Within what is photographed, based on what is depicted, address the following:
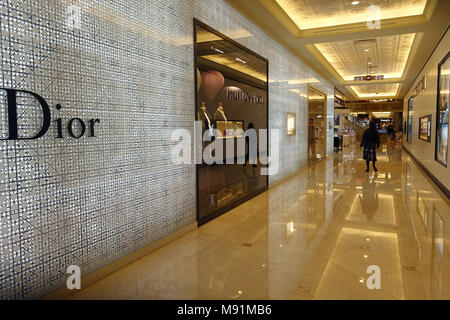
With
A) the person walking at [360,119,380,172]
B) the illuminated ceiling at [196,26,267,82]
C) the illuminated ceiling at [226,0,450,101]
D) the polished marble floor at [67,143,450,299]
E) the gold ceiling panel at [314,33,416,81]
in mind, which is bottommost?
the polished marble floor at [67,143,450,299]

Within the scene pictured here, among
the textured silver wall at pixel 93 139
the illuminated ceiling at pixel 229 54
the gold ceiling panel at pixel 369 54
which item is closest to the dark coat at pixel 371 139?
the gold ceiling panel at pixel 369 54

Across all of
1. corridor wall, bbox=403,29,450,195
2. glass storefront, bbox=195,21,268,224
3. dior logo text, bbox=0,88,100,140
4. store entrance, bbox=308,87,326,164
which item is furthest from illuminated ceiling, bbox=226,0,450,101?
dior logo text, bbox=0,88,100,140

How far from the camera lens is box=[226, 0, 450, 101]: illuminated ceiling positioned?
22.2 ft

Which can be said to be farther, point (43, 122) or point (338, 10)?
point (338, 10)

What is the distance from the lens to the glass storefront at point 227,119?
17.0 ft

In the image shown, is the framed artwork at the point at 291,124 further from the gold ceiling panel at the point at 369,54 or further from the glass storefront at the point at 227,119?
the gold ceiling panel at the point at 369,54

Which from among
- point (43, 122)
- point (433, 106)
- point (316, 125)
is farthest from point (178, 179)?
point (316, 125)

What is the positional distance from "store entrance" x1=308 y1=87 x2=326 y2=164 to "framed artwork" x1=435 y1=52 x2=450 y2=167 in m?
4.64

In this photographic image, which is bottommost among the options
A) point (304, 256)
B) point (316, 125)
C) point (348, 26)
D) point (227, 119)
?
point (304, 256)

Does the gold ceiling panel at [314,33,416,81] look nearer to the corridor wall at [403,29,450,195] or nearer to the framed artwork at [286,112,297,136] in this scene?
the corridor wall at [403,29,450,195]

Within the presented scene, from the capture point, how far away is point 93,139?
316 centimetres

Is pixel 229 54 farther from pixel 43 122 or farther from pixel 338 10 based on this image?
pixel 43 122

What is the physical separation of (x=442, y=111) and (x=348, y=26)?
2860mm
